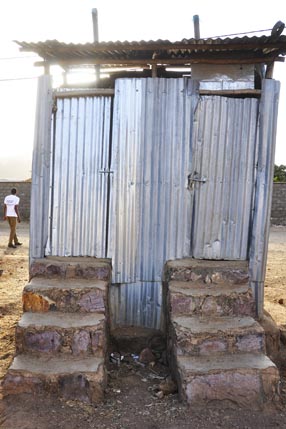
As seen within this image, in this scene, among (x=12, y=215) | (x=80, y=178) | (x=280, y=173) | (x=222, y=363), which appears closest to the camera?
(x=222, y=363)

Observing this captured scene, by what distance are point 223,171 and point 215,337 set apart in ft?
7.15

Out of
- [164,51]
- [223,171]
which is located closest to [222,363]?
[223,171]

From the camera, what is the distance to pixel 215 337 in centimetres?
444

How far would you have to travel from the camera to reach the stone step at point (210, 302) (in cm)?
485

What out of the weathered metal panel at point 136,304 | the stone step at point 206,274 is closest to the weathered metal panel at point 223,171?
the stone step at point 206,274

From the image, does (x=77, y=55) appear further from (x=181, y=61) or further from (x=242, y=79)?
(x=242, y=79)

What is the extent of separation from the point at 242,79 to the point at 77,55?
2.22 m

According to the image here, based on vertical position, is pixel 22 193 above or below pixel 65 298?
above

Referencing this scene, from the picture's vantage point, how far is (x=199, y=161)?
5496 mm

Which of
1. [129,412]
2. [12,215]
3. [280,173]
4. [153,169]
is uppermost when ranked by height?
[280,173]

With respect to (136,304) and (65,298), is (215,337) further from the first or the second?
(65,298)

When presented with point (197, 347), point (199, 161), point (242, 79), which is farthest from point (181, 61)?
point (197, 347)

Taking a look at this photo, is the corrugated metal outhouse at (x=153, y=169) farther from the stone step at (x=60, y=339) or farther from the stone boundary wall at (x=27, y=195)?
the stone boundary wall at (x=27, y=195)

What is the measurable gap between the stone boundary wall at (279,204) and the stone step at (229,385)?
1682cm
